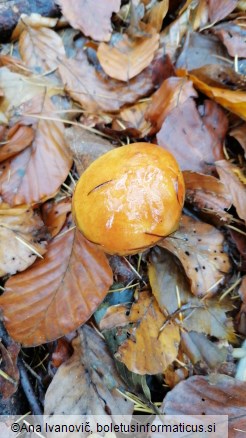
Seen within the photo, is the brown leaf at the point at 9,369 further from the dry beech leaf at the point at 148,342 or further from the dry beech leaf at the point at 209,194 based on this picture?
the dry beech leaf at the point at 209,194

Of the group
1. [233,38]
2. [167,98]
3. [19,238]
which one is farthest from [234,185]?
[19,238]

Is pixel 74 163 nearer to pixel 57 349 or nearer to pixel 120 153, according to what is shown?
pixel 120 153

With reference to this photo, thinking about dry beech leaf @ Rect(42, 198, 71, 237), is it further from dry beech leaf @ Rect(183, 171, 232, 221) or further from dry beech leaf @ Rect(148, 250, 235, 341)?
dry beech leaf @ Rect(183, 171, 232, 221)

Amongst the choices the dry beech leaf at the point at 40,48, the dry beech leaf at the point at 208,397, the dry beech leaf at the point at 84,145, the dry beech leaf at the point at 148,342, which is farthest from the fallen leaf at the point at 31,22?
the dry beech leaf at the point at 208,397

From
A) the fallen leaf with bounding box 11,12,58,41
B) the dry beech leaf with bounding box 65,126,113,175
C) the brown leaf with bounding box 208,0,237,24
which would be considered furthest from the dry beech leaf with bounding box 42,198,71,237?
the brown leaf with bounding box 208,0,237,24

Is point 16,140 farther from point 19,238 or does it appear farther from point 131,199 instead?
point 131,199
